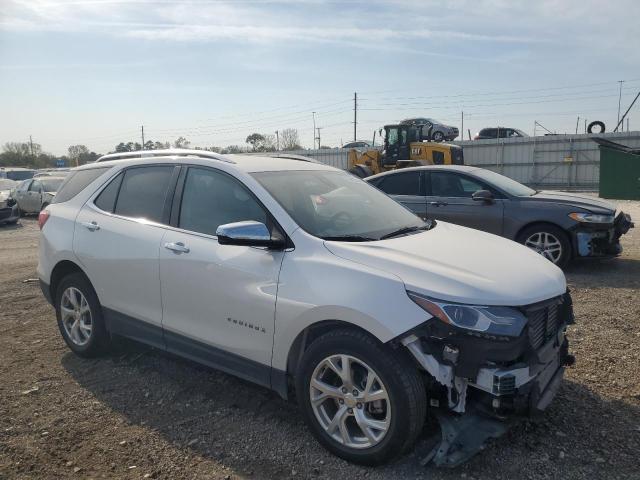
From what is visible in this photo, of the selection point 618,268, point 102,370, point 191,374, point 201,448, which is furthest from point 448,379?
point 618,268

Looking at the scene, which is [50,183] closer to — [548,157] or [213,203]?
[213,203]

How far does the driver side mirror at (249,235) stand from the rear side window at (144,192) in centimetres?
104

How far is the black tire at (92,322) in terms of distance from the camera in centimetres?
437

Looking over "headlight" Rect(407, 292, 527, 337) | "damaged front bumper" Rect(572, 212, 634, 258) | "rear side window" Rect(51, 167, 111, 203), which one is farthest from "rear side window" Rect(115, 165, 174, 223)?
"damaged front bumper" Rect(572, 212, 634, 258)

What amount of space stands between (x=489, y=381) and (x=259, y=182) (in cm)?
191

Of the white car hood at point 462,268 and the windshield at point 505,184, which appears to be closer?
the white car hood at point 462,268

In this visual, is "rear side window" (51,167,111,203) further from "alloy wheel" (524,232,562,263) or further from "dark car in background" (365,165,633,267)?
"alloy wheel" (524,232,562,263)

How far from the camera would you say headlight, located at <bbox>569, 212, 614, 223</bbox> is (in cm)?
725

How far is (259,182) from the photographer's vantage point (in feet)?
11.6

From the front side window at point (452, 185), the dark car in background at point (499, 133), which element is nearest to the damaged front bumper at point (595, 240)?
the front side window at point (452, 185)

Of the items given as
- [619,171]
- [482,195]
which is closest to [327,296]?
[482,195]

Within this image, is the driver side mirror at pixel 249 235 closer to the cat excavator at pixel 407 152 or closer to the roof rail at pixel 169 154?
the roof rail at pixel 169 154

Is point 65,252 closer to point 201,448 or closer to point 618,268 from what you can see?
point 201,448

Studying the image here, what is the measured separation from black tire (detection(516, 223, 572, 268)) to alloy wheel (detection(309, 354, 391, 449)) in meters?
5.53
